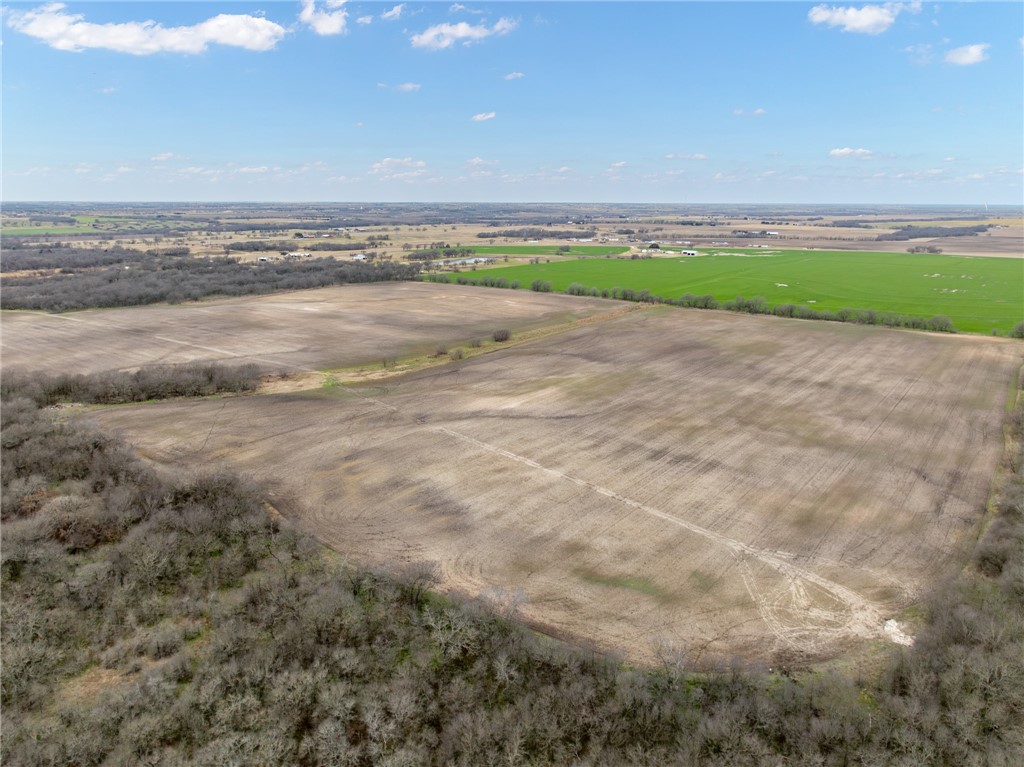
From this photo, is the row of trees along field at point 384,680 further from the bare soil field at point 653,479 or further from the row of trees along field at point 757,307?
the row of trees along field at point 757,307

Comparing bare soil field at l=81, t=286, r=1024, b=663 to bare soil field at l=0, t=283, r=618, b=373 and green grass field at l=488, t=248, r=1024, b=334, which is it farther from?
green grass field at l=488, t=248, r=1024, b=334

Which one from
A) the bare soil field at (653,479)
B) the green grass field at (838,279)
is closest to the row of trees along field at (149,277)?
the green grass field at (838,279)

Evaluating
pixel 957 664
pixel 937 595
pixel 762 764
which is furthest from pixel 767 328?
pixel 762 764

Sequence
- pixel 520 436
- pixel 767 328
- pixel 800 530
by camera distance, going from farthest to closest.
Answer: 1. pixel 767 328
2. pixel 520 436
3. pixel 800 530

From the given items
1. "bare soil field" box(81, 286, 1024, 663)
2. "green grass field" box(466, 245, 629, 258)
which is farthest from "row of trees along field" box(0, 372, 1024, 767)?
"green grass field" box(466, 245, 629, 258)

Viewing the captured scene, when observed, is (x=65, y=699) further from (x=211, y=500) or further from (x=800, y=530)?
(x=800, y=530)

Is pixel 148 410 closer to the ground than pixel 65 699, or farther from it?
farther from it
